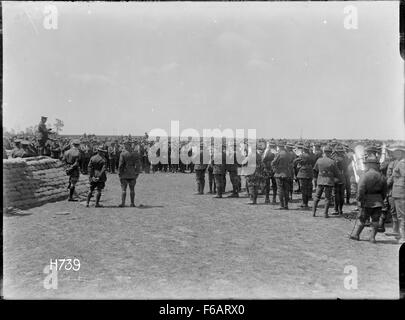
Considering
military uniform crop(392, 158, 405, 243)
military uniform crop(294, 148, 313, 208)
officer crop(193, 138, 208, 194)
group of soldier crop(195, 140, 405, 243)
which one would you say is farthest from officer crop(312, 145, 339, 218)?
officer crop(193, 138, 208, 194)

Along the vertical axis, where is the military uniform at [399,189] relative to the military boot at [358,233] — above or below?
above

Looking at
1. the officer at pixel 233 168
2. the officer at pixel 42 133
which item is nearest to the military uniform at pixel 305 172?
the officer at pixel 233 168

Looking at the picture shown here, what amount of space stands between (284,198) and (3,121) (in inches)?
331

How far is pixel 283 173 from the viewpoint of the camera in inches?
486

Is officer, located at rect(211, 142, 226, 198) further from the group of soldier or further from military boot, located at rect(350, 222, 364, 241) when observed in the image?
military boot, located at rect(350, 222, 364, 241)

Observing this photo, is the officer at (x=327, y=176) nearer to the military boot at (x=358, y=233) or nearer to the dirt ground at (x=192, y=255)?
the dirt ground at (x=192, y=255)

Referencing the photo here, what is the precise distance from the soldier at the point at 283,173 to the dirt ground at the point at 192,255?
0.60m

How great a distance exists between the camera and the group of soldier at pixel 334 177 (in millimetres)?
8398

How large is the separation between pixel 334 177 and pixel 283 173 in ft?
5.90

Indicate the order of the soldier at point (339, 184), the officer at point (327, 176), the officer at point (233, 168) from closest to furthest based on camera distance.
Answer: the officer at point (327, 176), the soldier at point (339, 184), the officer at point (233, 168)

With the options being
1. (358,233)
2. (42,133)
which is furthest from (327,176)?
(42,133)
